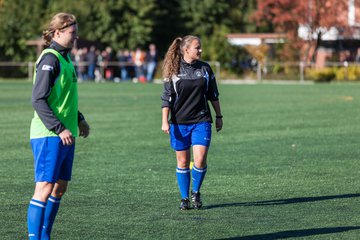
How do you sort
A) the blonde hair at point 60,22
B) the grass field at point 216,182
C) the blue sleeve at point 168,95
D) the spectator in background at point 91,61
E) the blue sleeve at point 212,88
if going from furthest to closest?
1. the spectator in background at point 91,61
2. the blue sleeve at point 212,88
3. the blue sleeve at point 168,95
4. the grass field at point 216,182
5. the blonde hair at point 60,22

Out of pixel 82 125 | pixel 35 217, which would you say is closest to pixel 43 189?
pixel 35 217

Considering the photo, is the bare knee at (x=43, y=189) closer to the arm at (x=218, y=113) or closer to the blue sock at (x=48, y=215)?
the blue sock at (x=48, y=215)

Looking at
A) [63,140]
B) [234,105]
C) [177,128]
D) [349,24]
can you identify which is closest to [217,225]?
[177,128]

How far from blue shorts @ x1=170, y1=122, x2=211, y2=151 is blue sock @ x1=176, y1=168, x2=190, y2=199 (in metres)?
0.24

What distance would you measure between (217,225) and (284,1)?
54.4m

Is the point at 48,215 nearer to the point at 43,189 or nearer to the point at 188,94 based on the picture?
the point at 43,189

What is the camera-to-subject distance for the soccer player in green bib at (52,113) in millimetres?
7820

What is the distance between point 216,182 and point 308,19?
4881cm

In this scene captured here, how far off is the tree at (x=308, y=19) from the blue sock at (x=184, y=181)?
4918cm

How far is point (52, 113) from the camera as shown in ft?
25.7

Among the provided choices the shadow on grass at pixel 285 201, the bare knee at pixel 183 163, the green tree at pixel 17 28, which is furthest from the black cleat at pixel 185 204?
the green tree at pixel 17 28

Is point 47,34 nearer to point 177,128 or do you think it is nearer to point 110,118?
point 177,128

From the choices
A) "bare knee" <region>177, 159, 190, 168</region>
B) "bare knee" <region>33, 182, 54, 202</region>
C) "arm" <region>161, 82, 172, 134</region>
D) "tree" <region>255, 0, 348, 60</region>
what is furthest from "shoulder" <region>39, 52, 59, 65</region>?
"tree" <region>255, 0, 348, 60</region>

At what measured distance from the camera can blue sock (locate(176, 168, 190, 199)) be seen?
10883mm
